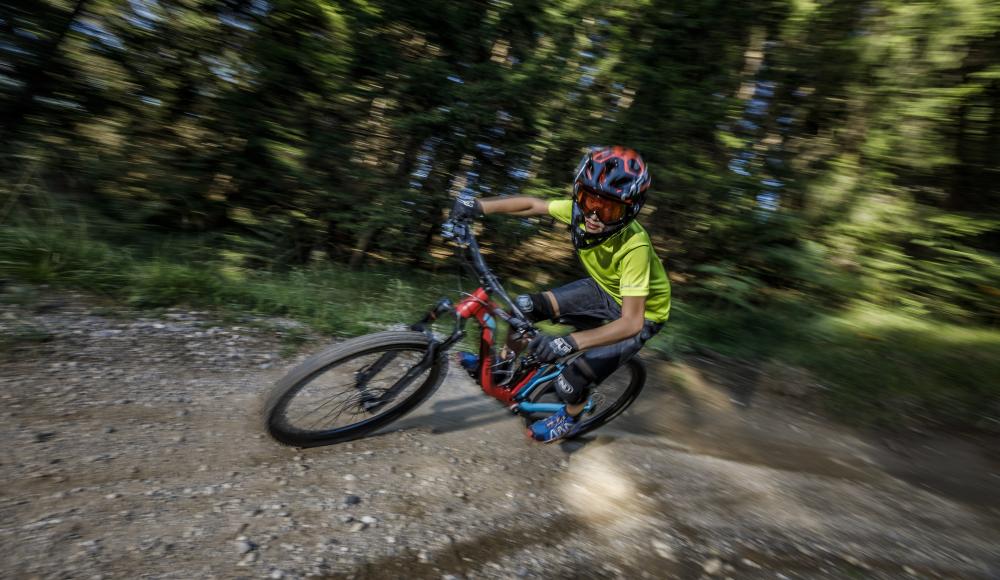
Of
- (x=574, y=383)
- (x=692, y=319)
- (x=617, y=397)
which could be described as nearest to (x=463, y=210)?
(x=574, y=383)

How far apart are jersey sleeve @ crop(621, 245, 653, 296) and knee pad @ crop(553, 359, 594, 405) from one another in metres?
0.72

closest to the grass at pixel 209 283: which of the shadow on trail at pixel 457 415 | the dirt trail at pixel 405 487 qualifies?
the dirt trail at pixel 405 487

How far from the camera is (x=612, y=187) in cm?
304

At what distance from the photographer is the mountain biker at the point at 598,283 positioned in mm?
3078

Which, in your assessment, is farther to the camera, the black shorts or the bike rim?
the black shorts

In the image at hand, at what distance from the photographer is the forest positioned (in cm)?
512

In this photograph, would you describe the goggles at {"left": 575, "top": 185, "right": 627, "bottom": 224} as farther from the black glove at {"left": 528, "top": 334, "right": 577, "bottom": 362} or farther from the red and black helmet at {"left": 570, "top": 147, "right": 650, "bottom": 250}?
the black glove at {"left": 528, "top": 334, "right": 577, "bottom": 362}

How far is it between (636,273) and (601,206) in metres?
0.45

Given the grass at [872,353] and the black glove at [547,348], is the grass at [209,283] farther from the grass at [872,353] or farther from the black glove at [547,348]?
the grass at [872,353]

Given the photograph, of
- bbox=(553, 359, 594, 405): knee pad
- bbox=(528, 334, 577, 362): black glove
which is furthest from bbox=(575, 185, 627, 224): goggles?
bbox=(553, 359, 594, 405): knee pad

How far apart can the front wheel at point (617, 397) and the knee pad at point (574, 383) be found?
20cm

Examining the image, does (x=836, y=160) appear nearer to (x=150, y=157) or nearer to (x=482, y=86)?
(x=482, y=86)

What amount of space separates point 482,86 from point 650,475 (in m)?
4.47

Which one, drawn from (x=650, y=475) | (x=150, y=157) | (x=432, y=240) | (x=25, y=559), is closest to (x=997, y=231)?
(x=650, y=475)
